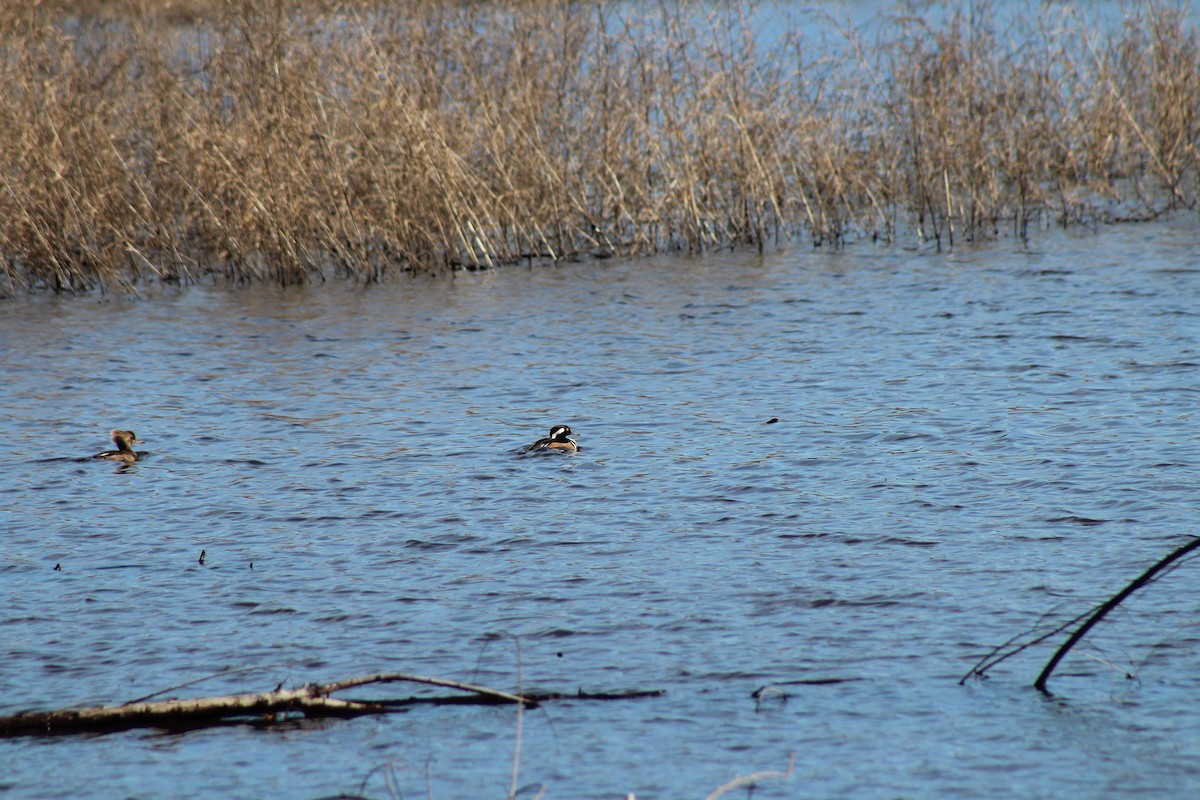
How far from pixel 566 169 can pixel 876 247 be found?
341cm

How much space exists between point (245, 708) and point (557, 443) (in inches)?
158

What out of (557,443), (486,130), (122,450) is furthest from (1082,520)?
(486,130)

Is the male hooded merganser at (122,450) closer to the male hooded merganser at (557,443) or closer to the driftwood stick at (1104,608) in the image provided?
the male hooded merganser at (557,443)

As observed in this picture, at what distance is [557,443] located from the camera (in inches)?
338

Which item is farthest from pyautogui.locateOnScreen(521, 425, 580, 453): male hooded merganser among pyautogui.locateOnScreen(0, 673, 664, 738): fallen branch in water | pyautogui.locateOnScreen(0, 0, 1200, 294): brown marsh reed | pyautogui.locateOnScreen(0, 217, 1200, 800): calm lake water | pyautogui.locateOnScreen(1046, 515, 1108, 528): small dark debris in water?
pyautogui.locateOnScreen(0, 0, 1200, 294): brown marsh reed

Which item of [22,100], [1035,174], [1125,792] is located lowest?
[1125,792]

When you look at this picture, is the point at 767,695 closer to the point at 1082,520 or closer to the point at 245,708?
the point at 245,708

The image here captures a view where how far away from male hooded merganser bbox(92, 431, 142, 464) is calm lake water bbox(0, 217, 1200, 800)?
14 cm

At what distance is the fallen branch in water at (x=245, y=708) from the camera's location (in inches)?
181

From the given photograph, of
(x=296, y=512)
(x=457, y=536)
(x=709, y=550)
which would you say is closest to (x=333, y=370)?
(x=296, y=512)

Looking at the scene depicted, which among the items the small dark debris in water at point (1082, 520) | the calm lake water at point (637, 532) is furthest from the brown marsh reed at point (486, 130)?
the small dark debris in water at point (1082, 520)

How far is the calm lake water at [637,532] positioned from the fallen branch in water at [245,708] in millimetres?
57

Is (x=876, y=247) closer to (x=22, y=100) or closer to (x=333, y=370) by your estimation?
(x=333, y=370)

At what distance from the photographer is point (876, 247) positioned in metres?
15.2
